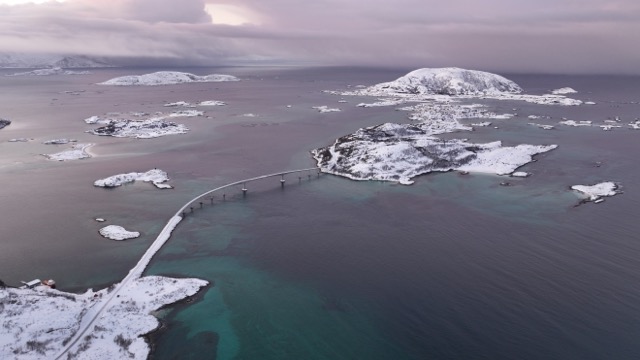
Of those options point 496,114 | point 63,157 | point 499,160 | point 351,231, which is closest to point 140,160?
point 63,157

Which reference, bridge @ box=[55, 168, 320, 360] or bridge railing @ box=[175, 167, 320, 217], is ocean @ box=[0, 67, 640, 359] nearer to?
bridge @ box=[55, 168, 320, 360]

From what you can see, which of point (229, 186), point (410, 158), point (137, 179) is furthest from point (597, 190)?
point (137, 179)

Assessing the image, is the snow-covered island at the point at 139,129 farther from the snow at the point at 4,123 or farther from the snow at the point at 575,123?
the snow at the point at 575,123

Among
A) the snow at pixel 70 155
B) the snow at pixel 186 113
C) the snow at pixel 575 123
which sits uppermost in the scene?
the snow at pixel 186 113

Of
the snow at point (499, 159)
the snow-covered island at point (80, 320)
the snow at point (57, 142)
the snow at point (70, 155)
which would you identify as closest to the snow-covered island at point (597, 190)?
the snow at point (499, 159)

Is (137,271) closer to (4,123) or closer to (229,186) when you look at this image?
(229,186)

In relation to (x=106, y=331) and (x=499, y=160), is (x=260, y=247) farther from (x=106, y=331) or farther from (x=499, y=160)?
(x=499, y=160)

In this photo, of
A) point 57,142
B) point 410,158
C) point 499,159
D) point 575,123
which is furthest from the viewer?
point 575,123
